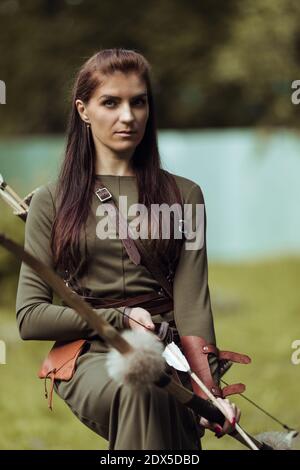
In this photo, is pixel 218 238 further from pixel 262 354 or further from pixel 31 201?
pixel 31 201

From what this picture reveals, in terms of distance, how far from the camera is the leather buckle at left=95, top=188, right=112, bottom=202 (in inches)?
154

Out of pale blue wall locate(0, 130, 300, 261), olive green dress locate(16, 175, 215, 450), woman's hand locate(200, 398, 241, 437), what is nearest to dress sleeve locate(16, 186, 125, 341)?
olive green dress locate(16, 175, 215, 450)

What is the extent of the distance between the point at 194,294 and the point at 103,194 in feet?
1.53

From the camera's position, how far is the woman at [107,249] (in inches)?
149

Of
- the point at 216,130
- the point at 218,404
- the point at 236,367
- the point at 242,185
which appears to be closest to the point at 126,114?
the point at 218,404

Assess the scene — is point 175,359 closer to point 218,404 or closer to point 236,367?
point 218,404

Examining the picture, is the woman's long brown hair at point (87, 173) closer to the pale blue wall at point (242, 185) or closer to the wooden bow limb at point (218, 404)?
the wooden bow limb at point (218, 404)

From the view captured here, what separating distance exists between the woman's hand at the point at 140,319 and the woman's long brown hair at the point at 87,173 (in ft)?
0.90

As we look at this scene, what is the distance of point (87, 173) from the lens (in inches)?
157

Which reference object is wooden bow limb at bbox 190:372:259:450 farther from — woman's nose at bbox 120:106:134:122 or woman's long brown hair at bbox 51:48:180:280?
woman's nose at bbox 120:106:134:122

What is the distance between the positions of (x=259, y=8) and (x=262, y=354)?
19.6ft

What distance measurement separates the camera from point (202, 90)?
2170cm

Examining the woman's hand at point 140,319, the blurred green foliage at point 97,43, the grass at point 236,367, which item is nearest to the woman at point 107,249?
the woman's hand at point 140,319
